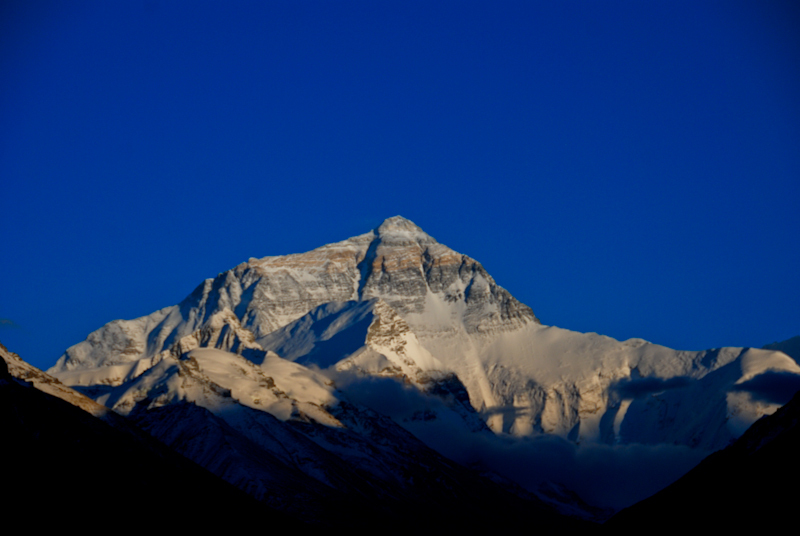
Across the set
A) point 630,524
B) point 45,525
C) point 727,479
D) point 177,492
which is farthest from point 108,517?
point 727,479

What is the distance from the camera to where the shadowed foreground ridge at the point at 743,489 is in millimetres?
120688

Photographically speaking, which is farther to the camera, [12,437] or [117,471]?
[117,471]

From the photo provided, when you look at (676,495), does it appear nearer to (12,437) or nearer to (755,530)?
(755,530)

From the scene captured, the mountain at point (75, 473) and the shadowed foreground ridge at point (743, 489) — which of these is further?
the mountain at point (75, 473)

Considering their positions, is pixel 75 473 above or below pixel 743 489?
below

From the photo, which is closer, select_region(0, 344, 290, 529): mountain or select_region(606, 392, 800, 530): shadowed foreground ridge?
select_region(606, 392, 800, 530): shadowed foreground ridge

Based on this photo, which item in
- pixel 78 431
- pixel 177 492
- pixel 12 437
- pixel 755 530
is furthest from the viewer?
pixel 177 492

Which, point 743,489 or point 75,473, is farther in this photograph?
point 75,473

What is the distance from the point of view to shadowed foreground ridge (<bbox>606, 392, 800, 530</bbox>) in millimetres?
120688

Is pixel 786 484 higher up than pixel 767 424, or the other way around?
pixel 767 424

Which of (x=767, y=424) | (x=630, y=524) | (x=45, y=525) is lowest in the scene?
(x=45, y=525)

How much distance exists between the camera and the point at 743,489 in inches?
5044

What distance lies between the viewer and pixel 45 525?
13900 cm

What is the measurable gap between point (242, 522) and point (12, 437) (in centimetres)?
5803
